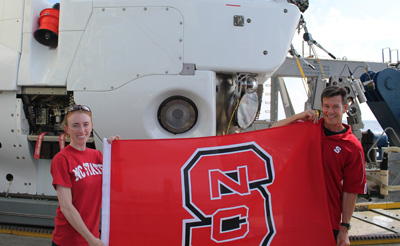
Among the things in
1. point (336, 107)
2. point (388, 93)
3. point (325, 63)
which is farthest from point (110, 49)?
point (325, 63)

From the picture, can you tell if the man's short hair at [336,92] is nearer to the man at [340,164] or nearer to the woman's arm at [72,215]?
the man at [340,164]

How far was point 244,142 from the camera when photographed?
212 centimetres

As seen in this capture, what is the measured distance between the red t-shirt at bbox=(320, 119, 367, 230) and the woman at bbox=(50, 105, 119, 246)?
1335mm

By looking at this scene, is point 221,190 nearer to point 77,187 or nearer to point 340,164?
point 340,164

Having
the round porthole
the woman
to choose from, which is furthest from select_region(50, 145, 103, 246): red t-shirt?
the round porthole

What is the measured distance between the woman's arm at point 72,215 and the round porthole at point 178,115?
115 cm

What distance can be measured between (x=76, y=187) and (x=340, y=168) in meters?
1.46

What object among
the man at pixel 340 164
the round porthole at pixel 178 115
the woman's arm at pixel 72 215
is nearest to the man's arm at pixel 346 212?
the man at pixel 340 164

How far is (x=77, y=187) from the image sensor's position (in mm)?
1625

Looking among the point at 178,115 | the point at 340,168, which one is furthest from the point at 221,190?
the point at 178,115

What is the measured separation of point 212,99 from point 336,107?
1.00 m

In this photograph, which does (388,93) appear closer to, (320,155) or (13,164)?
(320,155)

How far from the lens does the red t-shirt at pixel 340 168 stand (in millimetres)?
1842

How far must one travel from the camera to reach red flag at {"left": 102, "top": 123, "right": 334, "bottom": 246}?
1.93m
